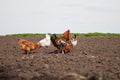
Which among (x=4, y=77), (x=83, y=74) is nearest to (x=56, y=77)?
(x=83, y=74)

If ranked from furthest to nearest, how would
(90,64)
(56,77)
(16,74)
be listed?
(90,64) → (16,74) → (56,77)

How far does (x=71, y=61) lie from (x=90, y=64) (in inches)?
28.0

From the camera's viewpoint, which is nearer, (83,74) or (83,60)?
(83,74)

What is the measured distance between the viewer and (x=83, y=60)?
9812 millimetres

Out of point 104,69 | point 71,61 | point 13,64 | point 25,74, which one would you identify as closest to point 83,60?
point 71,61

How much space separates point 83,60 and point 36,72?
2443 mm

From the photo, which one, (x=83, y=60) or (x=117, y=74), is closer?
(x=117, y=74)

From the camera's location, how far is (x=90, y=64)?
914 cm

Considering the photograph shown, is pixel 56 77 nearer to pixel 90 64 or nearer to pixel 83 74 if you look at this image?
pixel 83 74

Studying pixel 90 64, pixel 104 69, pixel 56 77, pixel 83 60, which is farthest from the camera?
pixel 83 60

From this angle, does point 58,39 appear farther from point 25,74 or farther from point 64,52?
point 25,74

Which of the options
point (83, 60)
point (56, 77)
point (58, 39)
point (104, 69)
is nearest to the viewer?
point (56, 77)

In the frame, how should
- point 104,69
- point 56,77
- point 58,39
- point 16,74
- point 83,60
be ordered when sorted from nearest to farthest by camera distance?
point 56,77
point 16,74
point 104,69
point 83,60
point 58,39

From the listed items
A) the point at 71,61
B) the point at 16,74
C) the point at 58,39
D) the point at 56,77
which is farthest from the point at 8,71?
the point at 58,39
